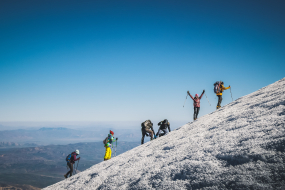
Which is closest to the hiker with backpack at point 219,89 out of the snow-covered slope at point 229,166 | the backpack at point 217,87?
the backpack at point 217,87

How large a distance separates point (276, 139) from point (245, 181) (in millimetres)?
1881

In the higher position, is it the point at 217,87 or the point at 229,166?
the point at 217,87

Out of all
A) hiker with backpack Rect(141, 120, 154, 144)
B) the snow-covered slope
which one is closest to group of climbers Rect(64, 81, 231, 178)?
hiker with backpack Rect(141, 120, 154, 144)

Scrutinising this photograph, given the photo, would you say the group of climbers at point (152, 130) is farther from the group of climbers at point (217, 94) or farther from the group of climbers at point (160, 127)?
the group of climbers at point (217, 94)

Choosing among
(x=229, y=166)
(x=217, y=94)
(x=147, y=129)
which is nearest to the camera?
(x=229, y=166)

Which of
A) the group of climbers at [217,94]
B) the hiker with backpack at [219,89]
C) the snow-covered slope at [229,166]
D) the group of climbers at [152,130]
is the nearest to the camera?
the snow-covered slope at [229,166]

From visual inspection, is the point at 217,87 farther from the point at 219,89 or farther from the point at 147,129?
the point at 147,129

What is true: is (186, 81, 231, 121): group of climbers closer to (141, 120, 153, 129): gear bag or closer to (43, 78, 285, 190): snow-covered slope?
(141, 120, 153, 129): gear bag

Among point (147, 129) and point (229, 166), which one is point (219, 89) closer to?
point (147, 129)

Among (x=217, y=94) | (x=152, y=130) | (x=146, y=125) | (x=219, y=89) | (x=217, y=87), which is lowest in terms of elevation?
(x=152, y=130)

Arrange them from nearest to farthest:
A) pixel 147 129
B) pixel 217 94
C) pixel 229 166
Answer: pixel 229 166 < pixel 147 129 < pixel 217 94

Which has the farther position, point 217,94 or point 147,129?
point 217,94

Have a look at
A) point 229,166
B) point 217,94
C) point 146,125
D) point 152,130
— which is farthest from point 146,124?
point 229,166

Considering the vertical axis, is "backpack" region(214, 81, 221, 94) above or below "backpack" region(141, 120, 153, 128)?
above
